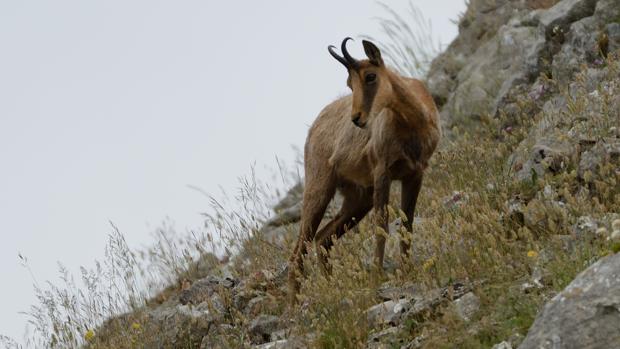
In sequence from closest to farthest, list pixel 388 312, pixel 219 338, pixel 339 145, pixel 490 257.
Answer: pixel 490 257, pixel 388 312, pixel 219 338, pixel 339 145

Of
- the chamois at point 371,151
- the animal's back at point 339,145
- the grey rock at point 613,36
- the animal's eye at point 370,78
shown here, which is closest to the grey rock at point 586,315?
the chamois at point 371,151

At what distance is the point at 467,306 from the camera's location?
22.7ft

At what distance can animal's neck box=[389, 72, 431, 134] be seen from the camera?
9297 mm

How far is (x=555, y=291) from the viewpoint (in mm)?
6469

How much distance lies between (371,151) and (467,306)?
9.47 feet

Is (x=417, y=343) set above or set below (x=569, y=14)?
below

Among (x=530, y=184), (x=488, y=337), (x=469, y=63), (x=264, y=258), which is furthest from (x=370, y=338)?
(x=469, y=63)

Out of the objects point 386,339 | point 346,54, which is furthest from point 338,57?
point 386,339

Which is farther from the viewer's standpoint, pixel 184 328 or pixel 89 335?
pixel 89 335

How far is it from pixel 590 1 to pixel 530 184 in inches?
213

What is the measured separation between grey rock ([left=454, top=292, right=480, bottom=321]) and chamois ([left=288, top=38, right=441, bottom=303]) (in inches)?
58.7

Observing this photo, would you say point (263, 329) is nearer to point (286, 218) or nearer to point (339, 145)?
point (339, 145)

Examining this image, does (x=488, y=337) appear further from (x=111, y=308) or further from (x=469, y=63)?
(x=469, y=63)

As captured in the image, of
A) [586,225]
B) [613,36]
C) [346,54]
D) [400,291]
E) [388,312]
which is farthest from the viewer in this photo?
[613,36]
